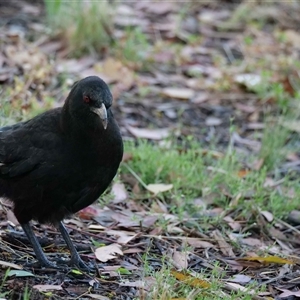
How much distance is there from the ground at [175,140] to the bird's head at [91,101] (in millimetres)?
859

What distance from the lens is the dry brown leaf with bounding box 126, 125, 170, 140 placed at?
6863mm

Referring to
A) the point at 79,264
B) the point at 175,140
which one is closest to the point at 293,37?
the point at 175,140

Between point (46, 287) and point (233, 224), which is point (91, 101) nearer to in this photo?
point (46, 287)

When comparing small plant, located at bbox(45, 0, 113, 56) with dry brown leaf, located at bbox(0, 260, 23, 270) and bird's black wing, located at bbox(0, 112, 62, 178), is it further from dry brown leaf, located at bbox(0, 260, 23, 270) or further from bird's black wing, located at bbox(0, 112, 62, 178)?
dry brown leaf, located at bbox(0, 260, 23, 270)

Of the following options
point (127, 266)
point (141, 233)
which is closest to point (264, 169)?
point (141, 233)

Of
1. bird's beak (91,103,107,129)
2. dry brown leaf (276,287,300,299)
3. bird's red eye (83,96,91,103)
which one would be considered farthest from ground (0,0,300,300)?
bird's red eye (83,96,91,103)

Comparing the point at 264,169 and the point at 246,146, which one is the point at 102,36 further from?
the point at 264,169

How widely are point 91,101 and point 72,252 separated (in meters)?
0.91

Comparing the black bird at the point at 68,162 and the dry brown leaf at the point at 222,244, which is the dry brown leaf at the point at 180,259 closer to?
the dry brown leaf at the point at 222,244

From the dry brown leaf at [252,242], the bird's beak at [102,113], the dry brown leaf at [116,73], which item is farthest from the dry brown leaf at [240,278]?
the dry brown leaf at [116,73]

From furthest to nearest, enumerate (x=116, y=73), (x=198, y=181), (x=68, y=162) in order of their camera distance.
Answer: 1. (x=116, y=73)
2. (x=198, y=181)
3. (x=68, y=162)

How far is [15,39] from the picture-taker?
773 centimetres

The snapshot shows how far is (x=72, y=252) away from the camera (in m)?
4.52

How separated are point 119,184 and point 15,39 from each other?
2.66 metres
